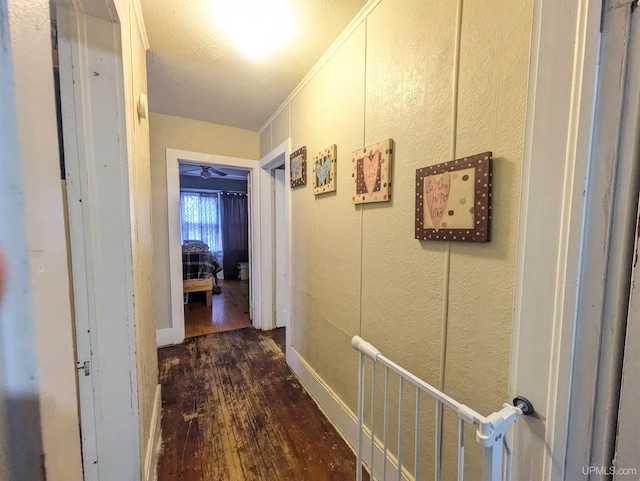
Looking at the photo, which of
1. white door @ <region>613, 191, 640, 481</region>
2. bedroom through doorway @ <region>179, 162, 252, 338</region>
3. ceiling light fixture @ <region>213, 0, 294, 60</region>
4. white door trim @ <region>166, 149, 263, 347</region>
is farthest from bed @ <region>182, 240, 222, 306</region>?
white door @ <region>613, 191, 640, 481</region>

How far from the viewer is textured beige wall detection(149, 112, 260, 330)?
2.67m

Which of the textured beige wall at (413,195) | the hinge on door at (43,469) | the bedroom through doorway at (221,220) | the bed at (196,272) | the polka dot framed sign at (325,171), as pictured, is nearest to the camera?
the hinge on door at (43,469)

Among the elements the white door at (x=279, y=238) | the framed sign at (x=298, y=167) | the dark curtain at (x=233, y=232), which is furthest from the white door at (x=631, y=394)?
the dark curtain at (x=233, y=232)

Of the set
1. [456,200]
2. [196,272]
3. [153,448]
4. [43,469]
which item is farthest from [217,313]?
[43,469]

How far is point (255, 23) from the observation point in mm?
1439

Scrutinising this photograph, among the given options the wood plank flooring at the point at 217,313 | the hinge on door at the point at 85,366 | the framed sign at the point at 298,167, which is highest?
the framed sign at the point at 298,167

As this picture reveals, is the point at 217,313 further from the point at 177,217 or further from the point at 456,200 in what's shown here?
the point at 456,200

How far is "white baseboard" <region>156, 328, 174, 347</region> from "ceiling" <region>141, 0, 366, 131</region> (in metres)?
2.21

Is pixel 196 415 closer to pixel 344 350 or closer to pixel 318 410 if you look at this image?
pixel 318 410

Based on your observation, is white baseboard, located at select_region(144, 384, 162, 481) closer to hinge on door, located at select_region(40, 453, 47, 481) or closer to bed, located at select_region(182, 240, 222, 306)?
hinge on door, located at select_region(40, 453, 47, 481)

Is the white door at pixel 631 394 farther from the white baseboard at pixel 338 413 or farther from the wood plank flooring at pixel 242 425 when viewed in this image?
the wood plank flooring at pixel 242 425

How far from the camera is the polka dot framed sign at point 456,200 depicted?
876 mm

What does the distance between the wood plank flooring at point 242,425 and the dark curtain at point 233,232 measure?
408cm

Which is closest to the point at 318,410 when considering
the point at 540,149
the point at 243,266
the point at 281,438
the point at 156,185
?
the point at 281,438
